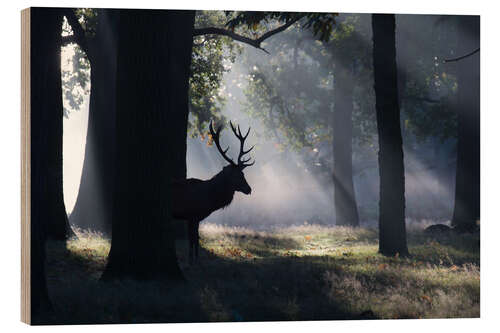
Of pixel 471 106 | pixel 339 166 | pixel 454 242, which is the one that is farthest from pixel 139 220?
pixel 339 166

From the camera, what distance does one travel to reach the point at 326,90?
26.8 meters

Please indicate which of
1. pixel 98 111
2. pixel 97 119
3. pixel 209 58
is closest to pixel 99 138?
pixel 97 119

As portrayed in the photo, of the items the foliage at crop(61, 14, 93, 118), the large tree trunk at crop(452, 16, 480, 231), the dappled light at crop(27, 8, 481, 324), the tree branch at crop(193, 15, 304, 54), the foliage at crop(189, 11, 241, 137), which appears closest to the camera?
the dappled light at crop(27, 8, 481, 324)

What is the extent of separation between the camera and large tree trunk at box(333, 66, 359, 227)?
Answer: 23.7 meters

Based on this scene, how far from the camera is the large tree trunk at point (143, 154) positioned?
983 centimetres

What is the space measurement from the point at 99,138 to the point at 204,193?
4.30m

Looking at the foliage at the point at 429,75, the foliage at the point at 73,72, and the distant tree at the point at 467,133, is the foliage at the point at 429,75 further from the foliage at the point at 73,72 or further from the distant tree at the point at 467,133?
the foliage at the point at 73,72

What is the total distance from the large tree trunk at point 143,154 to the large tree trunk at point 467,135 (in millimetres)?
9268

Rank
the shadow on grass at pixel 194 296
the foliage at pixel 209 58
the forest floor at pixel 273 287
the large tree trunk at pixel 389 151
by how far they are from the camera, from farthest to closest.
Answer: the foliage at pixel 209 58
the large tree trunk at pixel 389 151
the forest floor at pixel 273 287
the shadow on grass at pixel 194 296

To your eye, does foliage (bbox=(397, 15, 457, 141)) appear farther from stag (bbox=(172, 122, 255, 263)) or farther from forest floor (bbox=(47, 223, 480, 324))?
stag (bbox=(172, 122, 255, 263))

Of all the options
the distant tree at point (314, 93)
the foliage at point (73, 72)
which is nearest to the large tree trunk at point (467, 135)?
the distant tree at point (314, 93)

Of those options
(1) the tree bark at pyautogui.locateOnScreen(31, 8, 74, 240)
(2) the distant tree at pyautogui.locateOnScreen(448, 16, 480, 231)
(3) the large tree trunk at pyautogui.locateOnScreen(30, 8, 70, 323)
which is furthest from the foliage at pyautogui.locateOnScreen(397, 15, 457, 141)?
(3) the large tree trunk at pyautogui.locateOnScreen(30, 8, 70, 323)

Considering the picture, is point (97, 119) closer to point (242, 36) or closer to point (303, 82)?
point (242, 36)

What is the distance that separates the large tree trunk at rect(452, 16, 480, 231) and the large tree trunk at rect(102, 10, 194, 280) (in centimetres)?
927
